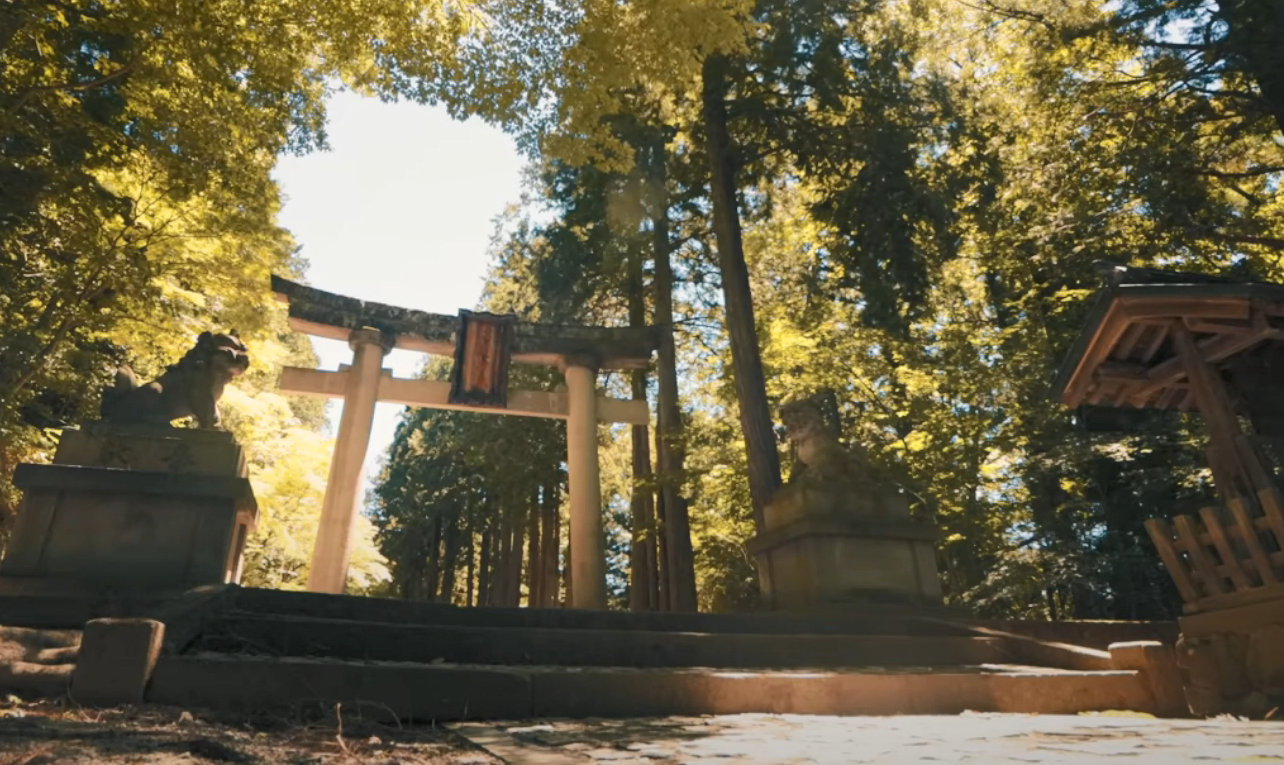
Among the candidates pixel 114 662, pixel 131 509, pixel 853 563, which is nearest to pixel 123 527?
pixel 131 509

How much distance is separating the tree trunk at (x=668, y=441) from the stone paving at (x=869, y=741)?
9700 millimetres

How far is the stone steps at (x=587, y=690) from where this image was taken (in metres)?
3.50

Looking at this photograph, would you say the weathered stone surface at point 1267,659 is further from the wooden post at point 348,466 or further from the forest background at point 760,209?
the wooden post at point 348,466

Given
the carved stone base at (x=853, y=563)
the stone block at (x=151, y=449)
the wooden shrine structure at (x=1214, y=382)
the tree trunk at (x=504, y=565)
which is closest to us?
the wooden shrine structure at (x=1214, y=382)

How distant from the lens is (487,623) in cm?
567

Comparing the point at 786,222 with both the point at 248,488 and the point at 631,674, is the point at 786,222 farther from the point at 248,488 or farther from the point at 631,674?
the point at 631,674

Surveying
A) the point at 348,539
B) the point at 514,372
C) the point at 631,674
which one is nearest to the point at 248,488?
the point at 631,674

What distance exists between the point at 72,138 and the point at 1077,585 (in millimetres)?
14999

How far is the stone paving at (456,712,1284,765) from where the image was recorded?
2422mm

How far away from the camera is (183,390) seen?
7117 mm

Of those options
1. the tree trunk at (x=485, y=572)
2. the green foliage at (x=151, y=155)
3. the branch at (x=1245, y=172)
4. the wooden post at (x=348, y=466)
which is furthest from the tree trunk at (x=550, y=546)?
the branch at (x=1245, y=172)

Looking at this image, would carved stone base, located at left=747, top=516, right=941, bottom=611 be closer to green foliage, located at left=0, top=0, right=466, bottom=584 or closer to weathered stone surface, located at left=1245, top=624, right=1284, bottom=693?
weathered stone surface, located at left=1245, top=624, right=1284, bottom=693

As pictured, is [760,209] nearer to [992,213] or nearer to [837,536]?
[992,213]

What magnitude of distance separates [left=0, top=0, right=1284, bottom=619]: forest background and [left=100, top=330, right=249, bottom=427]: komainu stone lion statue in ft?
5.97
